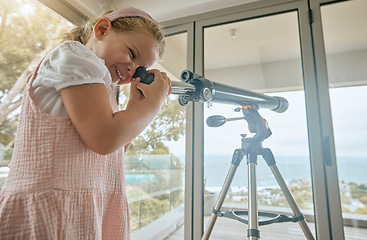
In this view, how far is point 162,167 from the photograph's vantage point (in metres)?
1.74

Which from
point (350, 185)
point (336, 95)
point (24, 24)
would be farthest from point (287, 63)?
point (24, 24)

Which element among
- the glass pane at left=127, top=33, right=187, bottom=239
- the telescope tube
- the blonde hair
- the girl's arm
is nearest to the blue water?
the glass pane at left=127, top=33, right=187, bottom=239

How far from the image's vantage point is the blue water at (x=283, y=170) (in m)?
1.27

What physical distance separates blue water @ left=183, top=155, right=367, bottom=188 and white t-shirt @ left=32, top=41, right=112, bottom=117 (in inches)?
46.8

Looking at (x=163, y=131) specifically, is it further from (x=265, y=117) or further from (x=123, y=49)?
(x=123, y=49)

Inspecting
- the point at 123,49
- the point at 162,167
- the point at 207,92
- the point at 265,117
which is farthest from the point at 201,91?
the point at 162,167

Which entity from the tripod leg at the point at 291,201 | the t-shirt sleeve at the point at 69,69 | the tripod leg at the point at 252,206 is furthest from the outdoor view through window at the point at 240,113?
the t-shirt sleeve at the point at 69,69

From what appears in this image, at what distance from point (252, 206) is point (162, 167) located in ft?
3.08

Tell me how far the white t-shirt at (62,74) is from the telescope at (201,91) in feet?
0.51

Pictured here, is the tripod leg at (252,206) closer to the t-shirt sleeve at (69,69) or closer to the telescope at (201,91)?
the telescope at (201,91)

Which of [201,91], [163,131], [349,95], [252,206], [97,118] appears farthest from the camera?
[163,131]

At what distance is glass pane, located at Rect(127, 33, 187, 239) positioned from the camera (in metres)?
1.65

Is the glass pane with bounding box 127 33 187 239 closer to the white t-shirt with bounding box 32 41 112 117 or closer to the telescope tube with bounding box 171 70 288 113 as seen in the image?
the telescope tube with bounding box 171 70 288 113

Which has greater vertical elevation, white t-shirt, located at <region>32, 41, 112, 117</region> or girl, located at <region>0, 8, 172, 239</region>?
white t-shirt, located at <region>32, 41, 112, 117</region>
